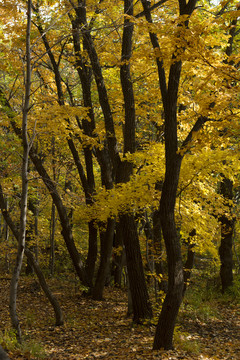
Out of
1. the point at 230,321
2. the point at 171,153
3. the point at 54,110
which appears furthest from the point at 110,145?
the point at 230,321

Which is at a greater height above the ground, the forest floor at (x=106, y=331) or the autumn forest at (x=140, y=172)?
the autumn forest at (x=140, y=172)

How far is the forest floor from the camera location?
19.7ft

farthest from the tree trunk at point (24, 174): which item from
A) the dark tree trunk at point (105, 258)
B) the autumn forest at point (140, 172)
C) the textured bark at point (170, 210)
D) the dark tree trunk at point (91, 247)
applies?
the dark tree trunk at point (91, 247)

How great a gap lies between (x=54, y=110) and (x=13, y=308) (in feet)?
16.1

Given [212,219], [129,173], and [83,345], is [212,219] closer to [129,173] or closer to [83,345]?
[129,173]

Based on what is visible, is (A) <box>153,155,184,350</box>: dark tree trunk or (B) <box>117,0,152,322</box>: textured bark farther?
(B) <box>117,0,152,322</box>: textured bark

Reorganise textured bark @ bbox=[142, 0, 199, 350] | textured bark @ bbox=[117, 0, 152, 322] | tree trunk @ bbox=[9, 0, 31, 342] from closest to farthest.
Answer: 1. tree trunk @ bbox=[9, 0, 31, 342]
2. textured bark @ bbox=[142, 0, 199, 350]
3. textured bark @ bbox=[117, 0, 152, 322]

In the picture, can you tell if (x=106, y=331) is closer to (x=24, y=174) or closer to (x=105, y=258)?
(x=105, y=258)

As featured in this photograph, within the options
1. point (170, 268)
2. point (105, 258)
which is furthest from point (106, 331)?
point (170, 268)

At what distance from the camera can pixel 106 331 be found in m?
7.98

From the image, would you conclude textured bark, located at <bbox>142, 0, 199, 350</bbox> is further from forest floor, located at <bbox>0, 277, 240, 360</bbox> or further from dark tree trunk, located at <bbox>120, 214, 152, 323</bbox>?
dark tree trunk, located at <bbox>120, 214, 152, 323</bbox>

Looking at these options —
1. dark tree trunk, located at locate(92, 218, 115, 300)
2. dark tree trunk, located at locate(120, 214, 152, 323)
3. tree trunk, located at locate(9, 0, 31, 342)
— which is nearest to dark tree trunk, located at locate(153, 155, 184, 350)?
dark tree trunk, located at locate(120, 214, 152, 323)

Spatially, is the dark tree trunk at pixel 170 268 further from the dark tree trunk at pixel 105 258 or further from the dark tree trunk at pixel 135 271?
the dark tree trunk at pixel 105 258

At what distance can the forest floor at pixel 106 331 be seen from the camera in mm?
6004
